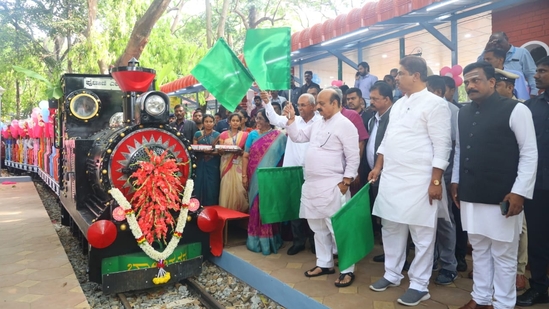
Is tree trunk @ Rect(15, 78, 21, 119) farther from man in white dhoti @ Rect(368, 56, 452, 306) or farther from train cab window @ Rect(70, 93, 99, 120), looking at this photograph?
man in white dhoti @ Rect(368, 56, 452, 306)

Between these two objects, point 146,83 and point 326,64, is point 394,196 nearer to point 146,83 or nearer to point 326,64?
point 146,83

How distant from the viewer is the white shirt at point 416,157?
3.07 meters

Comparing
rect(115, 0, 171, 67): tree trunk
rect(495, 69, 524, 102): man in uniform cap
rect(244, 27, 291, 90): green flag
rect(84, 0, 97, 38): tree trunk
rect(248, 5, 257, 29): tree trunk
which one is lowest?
rect(495, 69, 524, 102): man in uniform cap

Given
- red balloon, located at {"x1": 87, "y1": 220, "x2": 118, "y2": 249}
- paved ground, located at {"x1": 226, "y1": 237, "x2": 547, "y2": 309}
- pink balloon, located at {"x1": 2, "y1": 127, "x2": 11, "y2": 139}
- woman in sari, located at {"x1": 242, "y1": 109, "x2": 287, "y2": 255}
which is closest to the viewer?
paved ground, located at {"x1": 226, "y1": 237, "x2": 547, "y2": 309}

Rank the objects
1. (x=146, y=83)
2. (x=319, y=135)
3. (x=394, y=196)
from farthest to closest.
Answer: (x=146, y=83) < (x=319, y=135) < (x=394, y=196)

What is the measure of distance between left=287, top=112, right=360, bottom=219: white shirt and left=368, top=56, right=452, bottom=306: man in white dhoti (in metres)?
0.41

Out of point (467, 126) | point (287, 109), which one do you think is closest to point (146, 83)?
point (287, 109)

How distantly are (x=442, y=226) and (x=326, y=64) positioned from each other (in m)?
6.89

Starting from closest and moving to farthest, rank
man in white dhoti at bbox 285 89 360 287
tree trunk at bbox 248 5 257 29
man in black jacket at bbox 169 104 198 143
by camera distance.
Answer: man in white dhoti at bbox 285 89 360 287 → man in black jacket at bbox 169 104 198 143 → tree trunk at bbox 248 5 257 29

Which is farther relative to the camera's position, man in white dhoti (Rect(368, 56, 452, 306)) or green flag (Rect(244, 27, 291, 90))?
green flag (Rect(244, 27, 291, 90))

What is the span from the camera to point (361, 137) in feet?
14.0

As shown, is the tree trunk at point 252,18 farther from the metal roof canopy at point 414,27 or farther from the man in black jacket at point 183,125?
the man in black jacket at point 183,125

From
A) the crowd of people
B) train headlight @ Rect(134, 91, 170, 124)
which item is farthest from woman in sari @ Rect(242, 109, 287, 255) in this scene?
train headlight @ Rect(134, 91, 170, 124)

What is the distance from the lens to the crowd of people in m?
2.71
